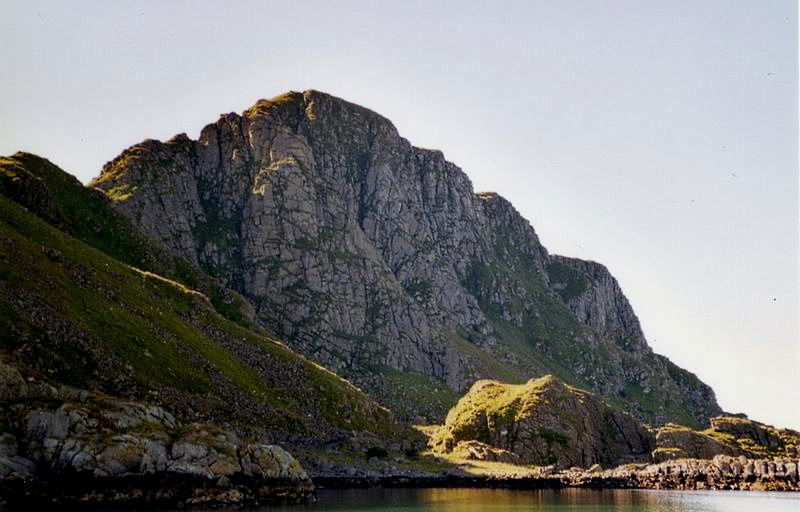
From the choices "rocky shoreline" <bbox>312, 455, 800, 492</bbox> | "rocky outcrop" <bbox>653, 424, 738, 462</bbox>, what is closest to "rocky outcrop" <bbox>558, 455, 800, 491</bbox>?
"rocky shoreline" <bbox>312, 455, 800, 492</bbox>

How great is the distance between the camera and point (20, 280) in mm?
142375

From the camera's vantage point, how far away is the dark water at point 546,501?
340ft

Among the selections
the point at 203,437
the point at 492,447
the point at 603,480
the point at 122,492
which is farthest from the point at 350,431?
the point at 122,492

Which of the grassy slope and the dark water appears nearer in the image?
the dark water

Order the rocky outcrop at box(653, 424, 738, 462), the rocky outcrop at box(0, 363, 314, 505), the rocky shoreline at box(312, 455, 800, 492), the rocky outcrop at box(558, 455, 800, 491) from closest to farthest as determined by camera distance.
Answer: the rocky outcrop at box(0, 363, 314, 505), the rocky shoreline at box(312, 455, 800, 492), the rocky outcrop at box(558, 455, 800, 491), the rocky outcrop at box(653, 424, 738, 462)

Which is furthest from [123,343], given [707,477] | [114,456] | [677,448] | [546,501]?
[677,448]

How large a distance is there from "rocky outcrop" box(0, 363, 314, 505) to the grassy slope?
19.4 meters

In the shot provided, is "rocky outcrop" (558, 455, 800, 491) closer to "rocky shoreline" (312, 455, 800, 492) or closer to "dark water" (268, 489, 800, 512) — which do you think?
"rocky shoreline" (312, 455, 800, 492)

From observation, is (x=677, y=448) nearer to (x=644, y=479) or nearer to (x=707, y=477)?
(x=707, y=477)

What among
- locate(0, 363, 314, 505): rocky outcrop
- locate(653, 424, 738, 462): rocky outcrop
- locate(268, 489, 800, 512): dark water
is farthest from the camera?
locate(653, 424, 738, 462): rocky outcrop

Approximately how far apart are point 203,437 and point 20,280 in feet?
192

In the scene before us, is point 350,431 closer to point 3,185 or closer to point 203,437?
point 203,437

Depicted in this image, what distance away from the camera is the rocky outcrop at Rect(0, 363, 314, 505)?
91.1 metres

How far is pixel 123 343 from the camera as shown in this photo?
152m
